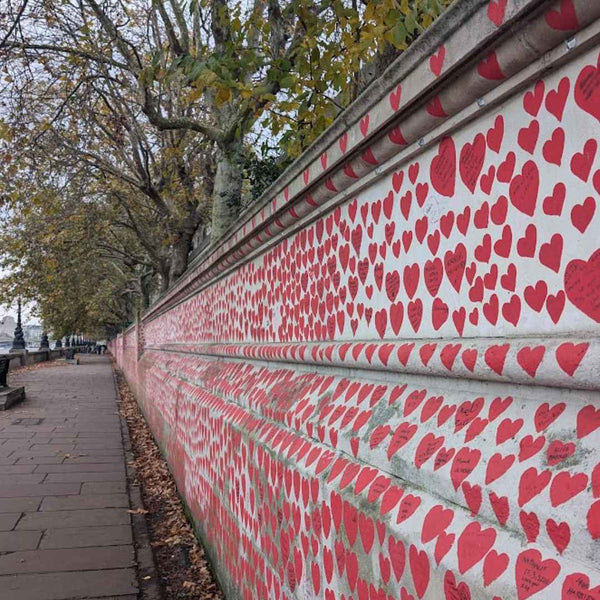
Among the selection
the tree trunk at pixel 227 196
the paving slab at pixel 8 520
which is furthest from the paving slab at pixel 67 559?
the tree trunk at pixel 227 196

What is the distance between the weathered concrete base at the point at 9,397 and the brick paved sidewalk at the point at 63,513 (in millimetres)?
1732

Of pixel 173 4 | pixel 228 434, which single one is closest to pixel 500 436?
pixel 228 434

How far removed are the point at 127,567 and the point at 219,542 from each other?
0.82m

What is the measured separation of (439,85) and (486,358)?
0.65 meters

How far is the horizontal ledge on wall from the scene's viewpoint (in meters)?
→ 1.14

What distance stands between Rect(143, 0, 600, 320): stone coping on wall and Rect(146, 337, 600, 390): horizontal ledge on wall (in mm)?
509

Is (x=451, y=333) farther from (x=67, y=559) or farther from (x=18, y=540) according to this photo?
(x=18, y=540)

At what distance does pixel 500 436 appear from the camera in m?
1.35

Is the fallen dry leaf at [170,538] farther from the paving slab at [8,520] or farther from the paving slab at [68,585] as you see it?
the paving slab at [8,520]

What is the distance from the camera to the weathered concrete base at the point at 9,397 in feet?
44.7

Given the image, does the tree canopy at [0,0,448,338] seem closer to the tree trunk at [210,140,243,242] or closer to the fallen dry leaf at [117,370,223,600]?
the tree trunk at [210,140,243,242]

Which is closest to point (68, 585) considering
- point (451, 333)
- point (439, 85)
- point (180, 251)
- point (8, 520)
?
point (8, 520)

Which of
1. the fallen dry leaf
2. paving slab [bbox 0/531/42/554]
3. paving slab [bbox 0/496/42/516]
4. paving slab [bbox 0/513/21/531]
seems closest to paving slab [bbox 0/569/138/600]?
the fallen dry leaf

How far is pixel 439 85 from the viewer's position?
5.14 ft
